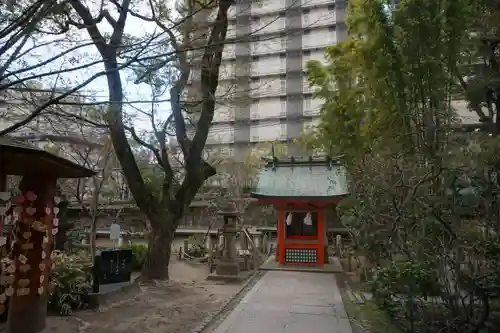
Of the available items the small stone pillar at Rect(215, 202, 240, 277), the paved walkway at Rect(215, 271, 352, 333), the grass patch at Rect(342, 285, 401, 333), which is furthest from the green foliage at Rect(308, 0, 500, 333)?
the small stone pillar at Rect(215, 202, 240, 277)

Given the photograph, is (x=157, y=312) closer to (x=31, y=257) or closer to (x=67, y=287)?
(x=67, y=287)

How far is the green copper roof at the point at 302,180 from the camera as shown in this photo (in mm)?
12914

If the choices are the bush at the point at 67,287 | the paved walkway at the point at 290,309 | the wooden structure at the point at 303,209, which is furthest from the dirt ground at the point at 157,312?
the wooden structure at the point at 303,209

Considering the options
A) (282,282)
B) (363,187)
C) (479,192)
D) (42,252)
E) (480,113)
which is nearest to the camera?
(479,192)

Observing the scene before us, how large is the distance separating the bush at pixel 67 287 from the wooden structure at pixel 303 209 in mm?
6890

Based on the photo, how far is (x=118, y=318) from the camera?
648 centimetres

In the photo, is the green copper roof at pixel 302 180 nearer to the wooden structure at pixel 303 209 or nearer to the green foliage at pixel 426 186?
the wooden structure at pixel 303 209

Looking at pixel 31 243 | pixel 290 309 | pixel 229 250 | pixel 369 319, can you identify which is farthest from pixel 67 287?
pixel 369 319

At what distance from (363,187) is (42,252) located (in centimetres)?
517

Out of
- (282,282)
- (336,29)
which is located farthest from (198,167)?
(336,29)

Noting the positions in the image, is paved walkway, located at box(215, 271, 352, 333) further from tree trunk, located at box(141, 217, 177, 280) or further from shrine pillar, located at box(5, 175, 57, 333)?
shrine pillar, located at box(5, 175, 57, 333)

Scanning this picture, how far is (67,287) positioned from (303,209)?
8.28 metres

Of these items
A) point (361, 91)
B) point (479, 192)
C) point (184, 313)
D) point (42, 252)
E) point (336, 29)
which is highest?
point (336, 29)

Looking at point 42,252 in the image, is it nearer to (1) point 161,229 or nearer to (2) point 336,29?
(1) point 161,229
